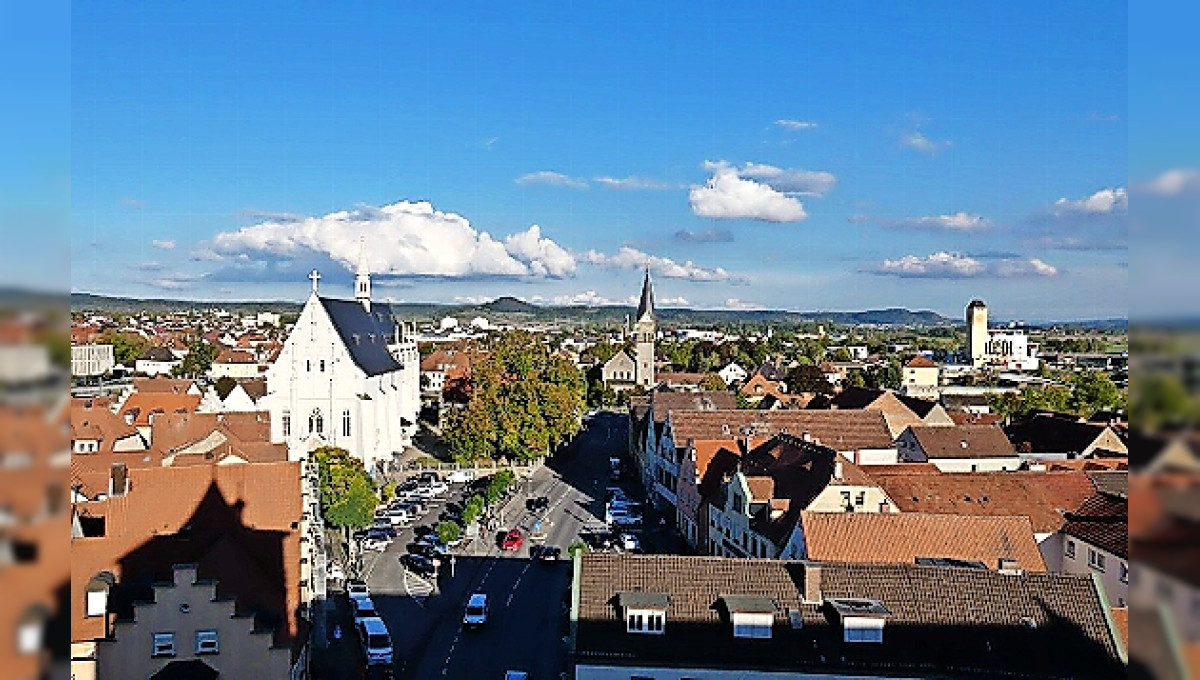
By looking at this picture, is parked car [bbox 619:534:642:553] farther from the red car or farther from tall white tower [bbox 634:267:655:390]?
tall white tower [bbox 634:267:655:390]

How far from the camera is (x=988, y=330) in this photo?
509 ft

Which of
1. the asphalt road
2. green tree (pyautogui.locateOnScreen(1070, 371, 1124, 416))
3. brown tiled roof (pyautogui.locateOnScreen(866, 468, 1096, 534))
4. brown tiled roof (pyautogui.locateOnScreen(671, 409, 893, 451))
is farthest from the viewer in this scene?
green tree (pyautogui.locateOnScreen(1070, 371, 1124, 416))

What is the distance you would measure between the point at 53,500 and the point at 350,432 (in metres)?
51.0

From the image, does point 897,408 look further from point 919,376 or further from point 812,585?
point 919,376

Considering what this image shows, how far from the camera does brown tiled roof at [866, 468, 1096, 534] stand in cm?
2902

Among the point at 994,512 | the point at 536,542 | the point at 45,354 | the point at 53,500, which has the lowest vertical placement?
the point at 536,542

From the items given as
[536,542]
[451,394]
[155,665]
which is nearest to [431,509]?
[536,542]

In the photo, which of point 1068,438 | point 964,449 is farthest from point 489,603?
point 1068,438

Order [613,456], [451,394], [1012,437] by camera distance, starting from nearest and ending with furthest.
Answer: [1012,437]
[613,456]
[451,394]

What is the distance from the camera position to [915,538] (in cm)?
2331

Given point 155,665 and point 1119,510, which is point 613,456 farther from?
point 155,665

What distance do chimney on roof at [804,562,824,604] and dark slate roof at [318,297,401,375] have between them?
38.1 m

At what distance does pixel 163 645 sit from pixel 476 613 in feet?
34.2

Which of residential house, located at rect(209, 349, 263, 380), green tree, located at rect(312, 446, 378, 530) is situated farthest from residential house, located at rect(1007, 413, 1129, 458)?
residential house, located at rect(209, 349, 263, 380)
